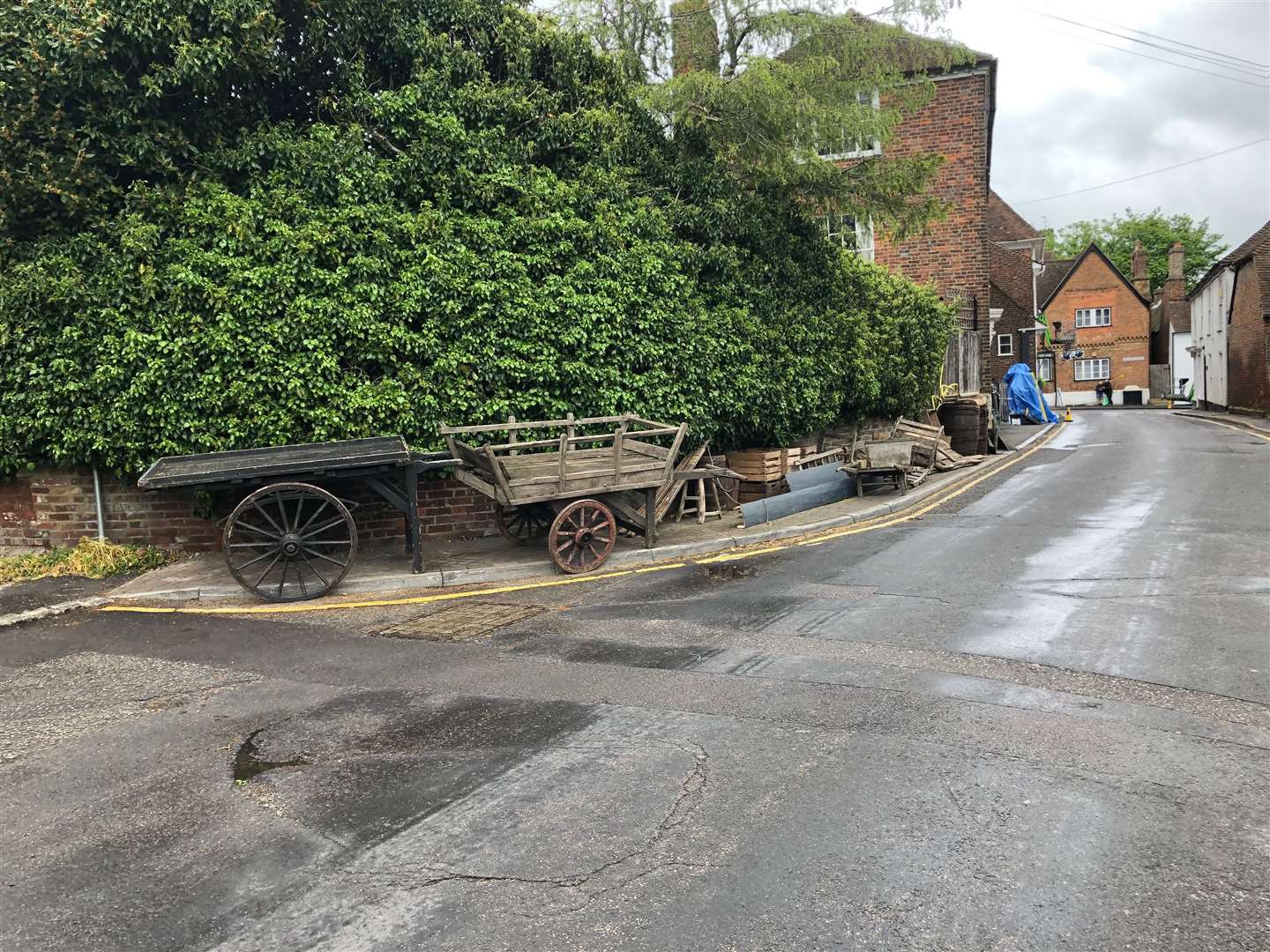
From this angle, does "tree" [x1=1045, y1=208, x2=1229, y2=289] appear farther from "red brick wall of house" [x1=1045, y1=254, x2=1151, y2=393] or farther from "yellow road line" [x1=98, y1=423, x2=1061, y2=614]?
"yellow road line" [x1=98, y1=423, x2=1061, y2=614]

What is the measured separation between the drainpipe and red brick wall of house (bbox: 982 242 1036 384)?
4344cm

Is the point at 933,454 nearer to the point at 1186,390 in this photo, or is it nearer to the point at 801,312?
the point at 801,312

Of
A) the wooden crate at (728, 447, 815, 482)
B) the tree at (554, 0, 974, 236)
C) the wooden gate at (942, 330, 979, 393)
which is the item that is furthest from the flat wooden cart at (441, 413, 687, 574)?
the wooden gate at (942, 330, 979, 393)

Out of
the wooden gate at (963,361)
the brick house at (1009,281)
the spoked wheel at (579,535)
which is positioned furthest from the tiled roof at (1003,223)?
the spoked wheel at (579,535)

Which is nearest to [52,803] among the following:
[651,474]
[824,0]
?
[651,474]

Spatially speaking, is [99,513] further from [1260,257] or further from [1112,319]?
[1112,319]

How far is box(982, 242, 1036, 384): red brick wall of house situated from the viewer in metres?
46.7

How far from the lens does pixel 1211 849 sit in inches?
134

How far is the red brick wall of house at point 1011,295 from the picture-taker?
153ft

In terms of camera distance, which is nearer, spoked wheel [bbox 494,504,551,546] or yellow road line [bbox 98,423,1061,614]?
yellow road line [bbox 98,423,1061,614]

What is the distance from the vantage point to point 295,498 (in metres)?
8.16

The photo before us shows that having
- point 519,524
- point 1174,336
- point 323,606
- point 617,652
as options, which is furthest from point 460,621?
point 1174,336

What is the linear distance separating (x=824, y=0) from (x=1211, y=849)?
12679mm

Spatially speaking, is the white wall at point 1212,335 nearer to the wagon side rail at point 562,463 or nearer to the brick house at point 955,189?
the brick house at point 955,189
